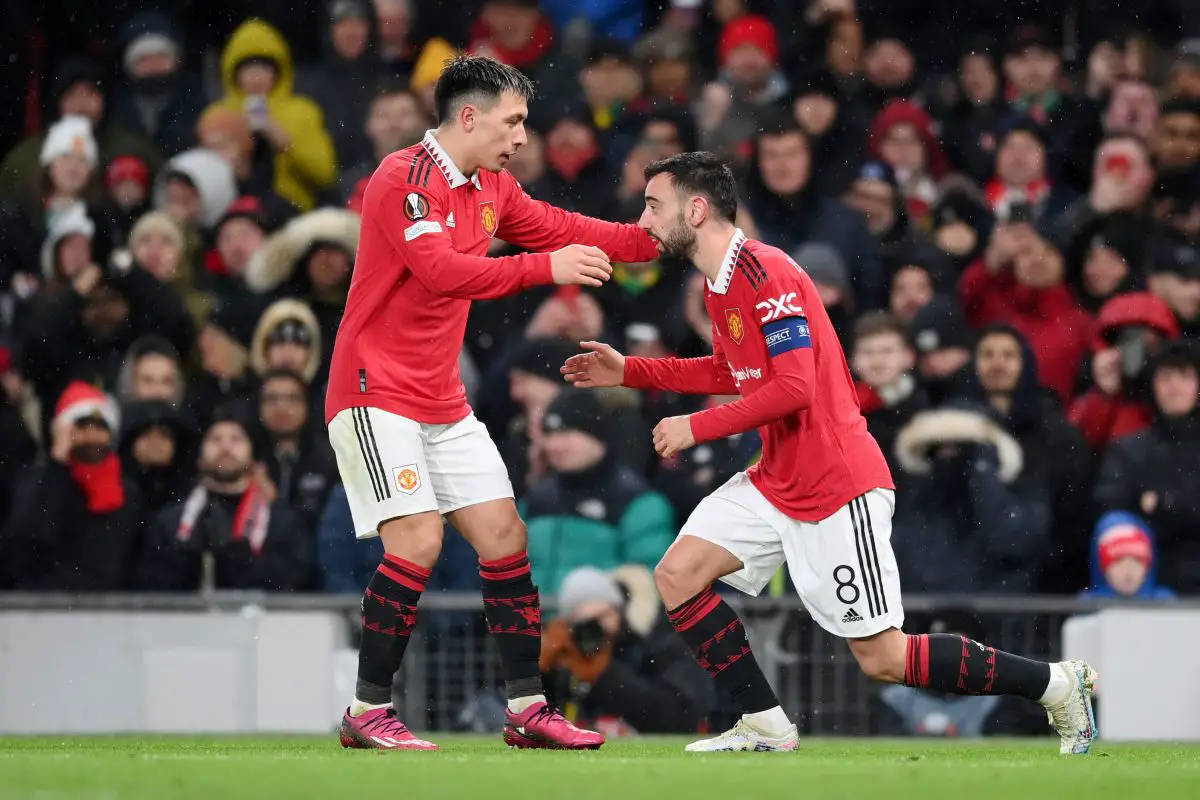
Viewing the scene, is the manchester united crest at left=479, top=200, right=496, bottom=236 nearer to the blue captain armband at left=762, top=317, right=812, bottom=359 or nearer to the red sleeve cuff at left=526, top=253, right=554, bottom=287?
the red sleeve cuff at left=526, top=253, right=554, bottom=287

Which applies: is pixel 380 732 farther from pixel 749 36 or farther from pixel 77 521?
pixel 749 36

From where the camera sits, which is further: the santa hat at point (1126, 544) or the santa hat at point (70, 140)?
the santa hat at point (70, 140)

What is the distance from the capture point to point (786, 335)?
22.7 feet

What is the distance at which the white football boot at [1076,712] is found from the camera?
7066 millimetres

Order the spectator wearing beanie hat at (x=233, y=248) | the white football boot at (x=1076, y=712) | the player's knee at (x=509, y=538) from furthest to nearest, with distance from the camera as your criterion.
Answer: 1. the spectator wearing beanie hat at (x=233, y=248)
2. the player's knee at (x=509, y=538)
3. the white football boot at (x=1076, y=712)

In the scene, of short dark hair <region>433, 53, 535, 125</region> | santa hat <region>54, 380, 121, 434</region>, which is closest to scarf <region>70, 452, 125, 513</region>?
santa hat <region>54, 380, 121, 434</region>

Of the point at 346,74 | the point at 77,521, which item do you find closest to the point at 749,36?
the point at 346,74

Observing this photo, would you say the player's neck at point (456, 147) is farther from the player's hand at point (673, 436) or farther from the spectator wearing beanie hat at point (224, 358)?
the spectator wearing beanie hat at point (224, 358)

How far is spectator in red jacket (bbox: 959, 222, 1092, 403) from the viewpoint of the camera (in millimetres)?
11297

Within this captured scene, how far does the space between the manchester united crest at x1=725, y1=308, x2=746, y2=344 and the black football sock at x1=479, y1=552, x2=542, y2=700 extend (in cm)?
104

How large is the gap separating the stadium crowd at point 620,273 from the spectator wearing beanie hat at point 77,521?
0.02 meters

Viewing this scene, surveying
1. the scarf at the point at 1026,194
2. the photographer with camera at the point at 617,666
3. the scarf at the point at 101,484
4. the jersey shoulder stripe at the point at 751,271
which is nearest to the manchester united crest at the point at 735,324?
the jersey shoulder stripe at the point at 751,271

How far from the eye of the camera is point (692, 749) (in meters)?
7.34

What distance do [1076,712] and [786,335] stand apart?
1580mm
